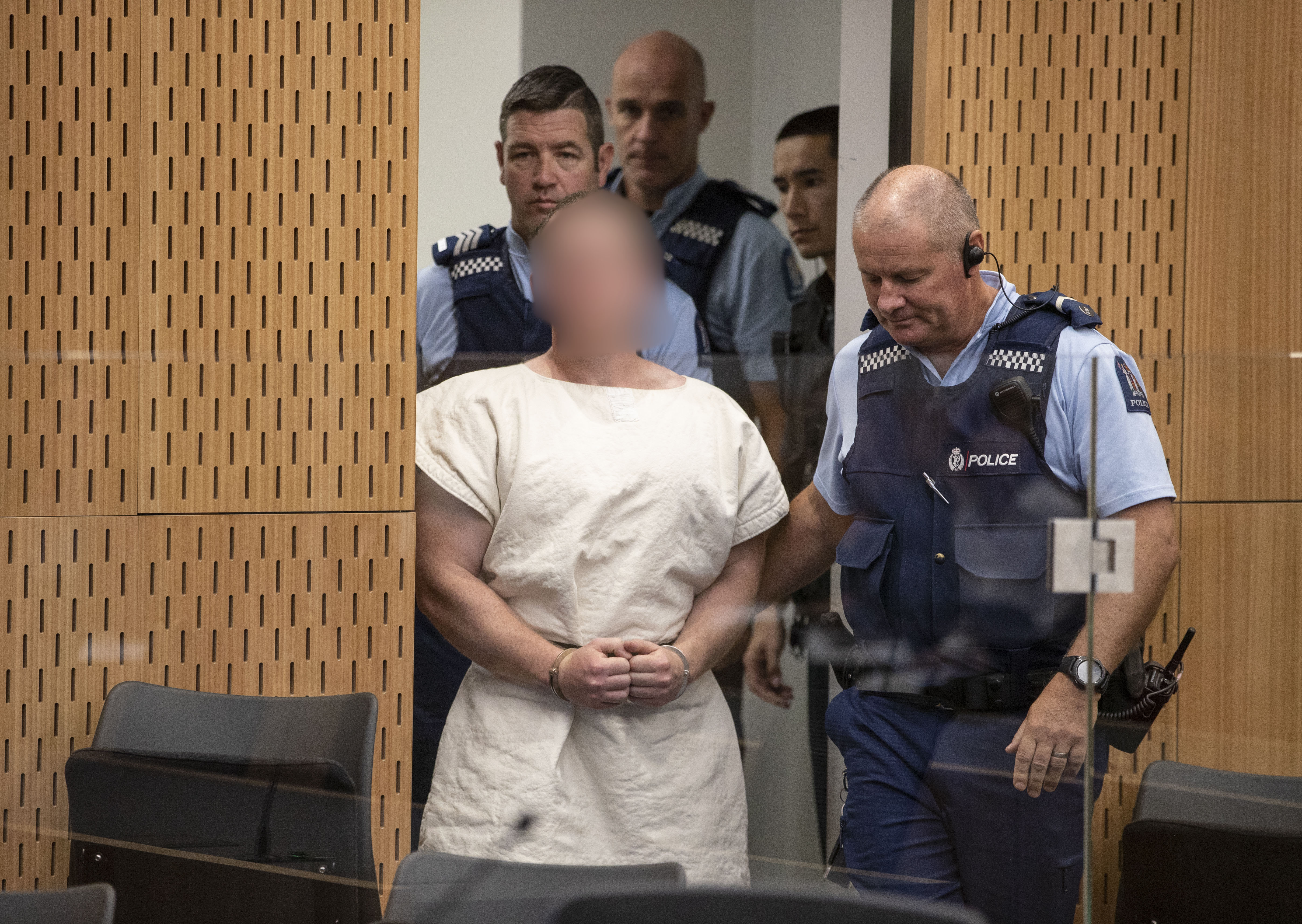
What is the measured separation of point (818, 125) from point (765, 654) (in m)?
1.21

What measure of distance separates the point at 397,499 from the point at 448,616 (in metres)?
0.27

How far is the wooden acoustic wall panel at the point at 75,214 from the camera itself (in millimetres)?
2232

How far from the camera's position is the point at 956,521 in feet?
6.52

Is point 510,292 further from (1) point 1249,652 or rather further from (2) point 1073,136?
(1) point 1249,652

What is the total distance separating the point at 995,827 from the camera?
1.98 metres

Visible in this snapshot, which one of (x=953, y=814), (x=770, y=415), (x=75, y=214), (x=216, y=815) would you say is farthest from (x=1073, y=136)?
(x=216, y=815)

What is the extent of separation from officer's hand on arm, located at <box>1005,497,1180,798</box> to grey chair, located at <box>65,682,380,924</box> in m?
1.18

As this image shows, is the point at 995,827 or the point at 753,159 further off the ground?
the point at 753,159

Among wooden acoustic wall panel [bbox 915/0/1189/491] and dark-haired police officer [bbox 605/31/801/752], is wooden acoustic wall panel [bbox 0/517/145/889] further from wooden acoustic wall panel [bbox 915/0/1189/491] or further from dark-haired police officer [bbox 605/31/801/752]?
wooden acoustic wall panel [bbox 915/0/1189/491]

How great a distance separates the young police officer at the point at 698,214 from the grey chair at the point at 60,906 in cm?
147

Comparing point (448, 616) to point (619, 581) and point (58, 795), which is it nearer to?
point (619, 581)

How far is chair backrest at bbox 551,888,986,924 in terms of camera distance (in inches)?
63.2

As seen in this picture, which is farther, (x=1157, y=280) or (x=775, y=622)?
(x=1157, y=280)

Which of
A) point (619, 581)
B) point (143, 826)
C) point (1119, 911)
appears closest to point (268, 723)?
point (143, 826)
